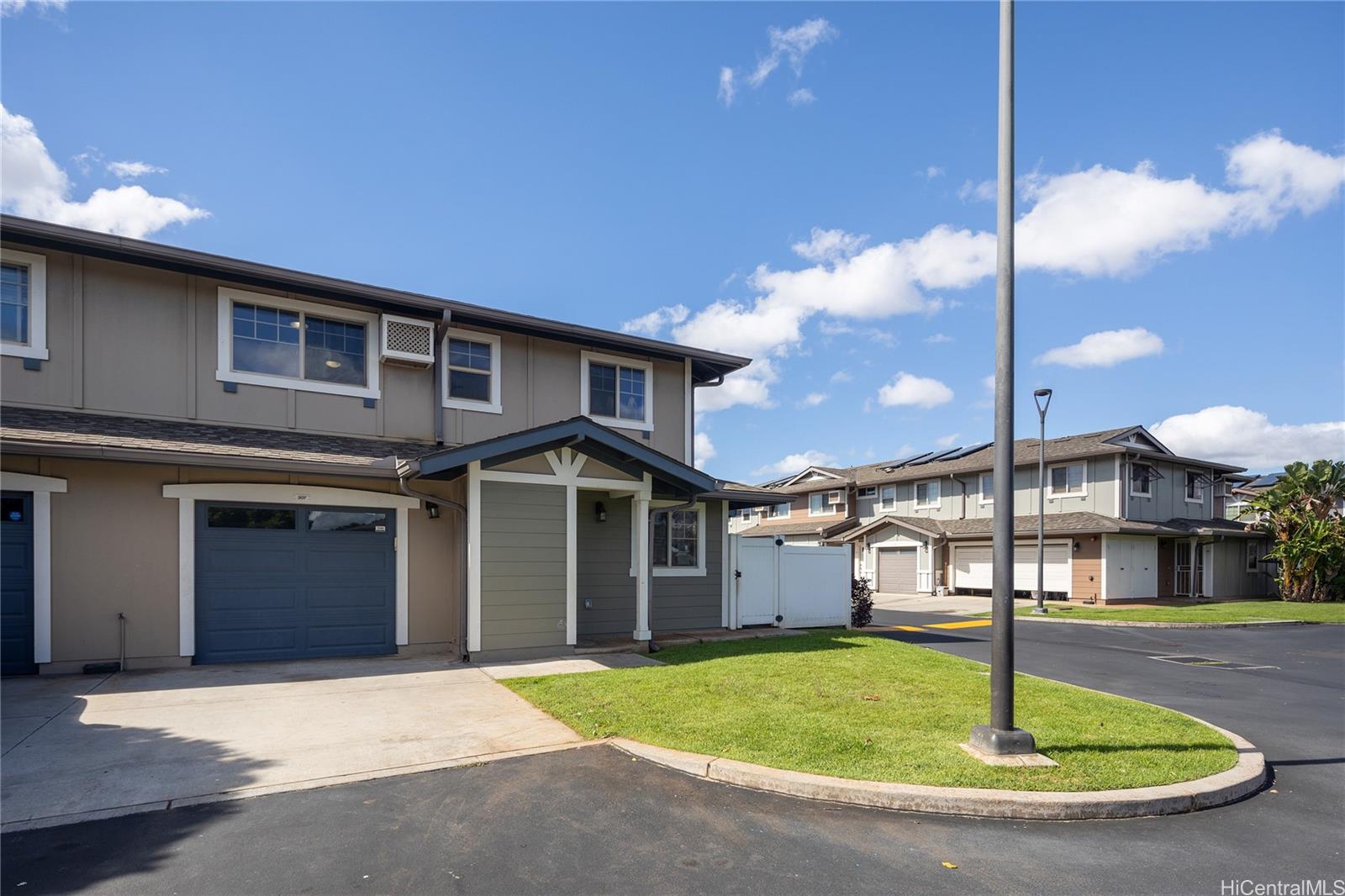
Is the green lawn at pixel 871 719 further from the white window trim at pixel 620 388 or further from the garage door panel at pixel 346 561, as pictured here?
the white window trim at pixel 620 388

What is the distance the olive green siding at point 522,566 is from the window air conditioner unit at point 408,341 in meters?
3.11

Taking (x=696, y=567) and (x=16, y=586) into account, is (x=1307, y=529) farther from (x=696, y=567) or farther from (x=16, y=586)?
(x=16, y=586)

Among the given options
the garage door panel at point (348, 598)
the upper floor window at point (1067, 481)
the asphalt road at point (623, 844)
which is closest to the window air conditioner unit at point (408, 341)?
the garage door panel at point (348, 598)

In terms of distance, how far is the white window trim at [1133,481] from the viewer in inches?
1184

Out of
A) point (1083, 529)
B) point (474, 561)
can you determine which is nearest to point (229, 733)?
point (474, 561)

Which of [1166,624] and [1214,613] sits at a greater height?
[1166,624]

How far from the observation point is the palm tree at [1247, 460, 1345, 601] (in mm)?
29906

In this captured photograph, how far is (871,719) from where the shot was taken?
7703 millimetres

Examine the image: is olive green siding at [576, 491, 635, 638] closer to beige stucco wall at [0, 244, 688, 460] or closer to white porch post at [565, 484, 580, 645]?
white porch post at [565, 484, 580, 645]

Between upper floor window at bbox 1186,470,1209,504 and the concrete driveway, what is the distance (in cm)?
3479

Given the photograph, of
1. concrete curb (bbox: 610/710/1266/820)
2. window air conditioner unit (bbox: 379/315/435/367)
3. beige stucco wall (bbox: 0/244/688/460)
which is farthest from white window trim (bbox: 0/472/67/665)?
concrete curb (bbox: 610/710/1266/820)

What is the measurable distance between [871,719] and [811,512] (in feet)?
119

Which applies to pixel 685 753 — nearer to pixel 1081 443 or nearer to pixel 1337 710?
pixel 1337 710

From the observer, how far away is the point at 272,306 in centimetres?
1230
